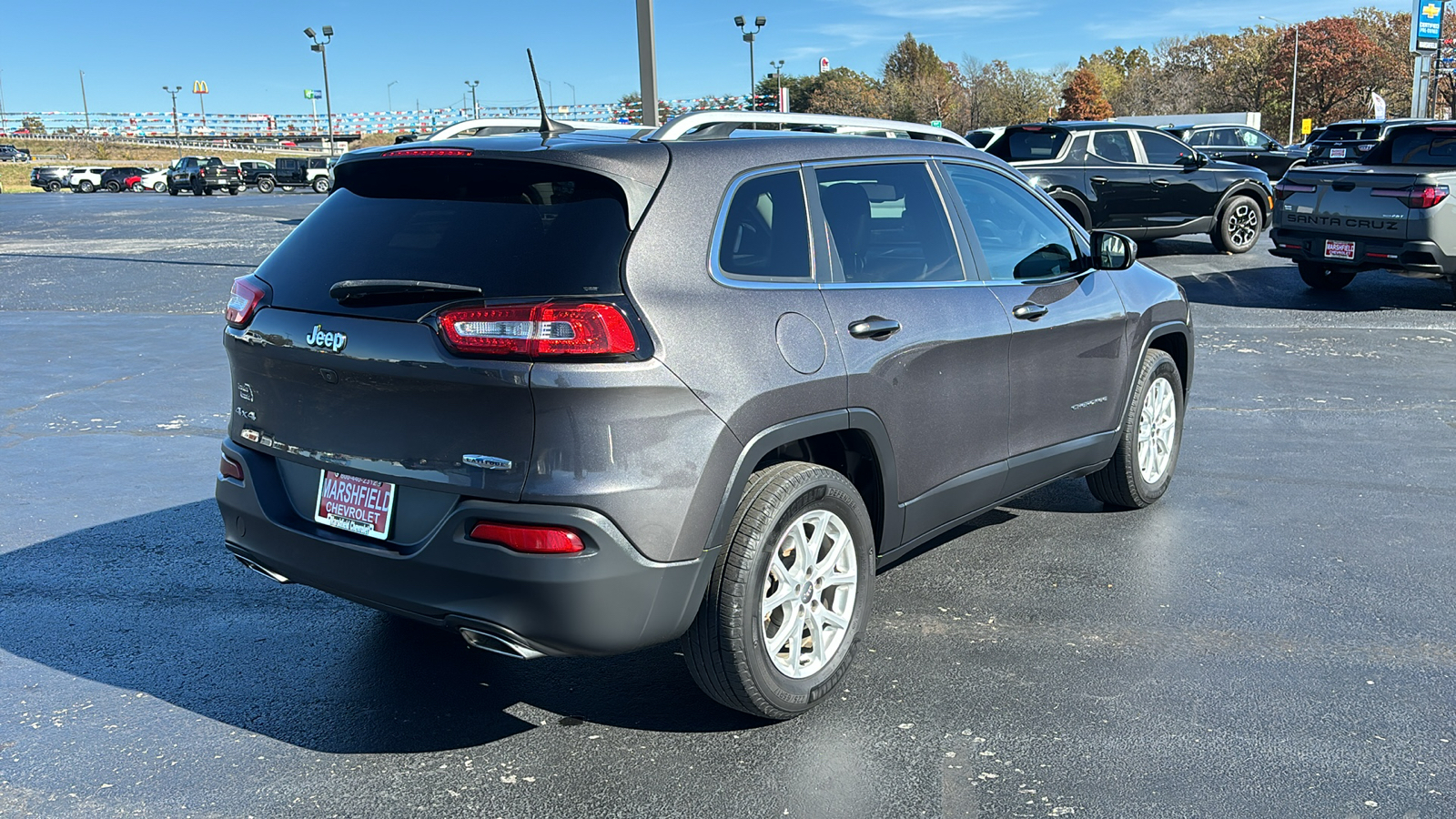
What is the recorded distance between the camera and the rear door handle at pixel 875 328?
3709mm

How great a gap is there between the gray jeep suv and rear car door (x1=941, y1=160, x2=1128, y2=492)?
0.32 meters

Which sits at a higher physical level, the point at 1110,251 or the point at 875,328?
the point at 1110,251

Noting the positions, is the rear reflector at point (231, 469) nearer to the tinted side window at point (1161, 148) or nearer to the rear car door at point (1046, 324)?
the rear car door at point (1046, 324)

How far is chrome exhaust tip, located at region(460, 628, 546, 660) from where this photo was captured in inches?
123

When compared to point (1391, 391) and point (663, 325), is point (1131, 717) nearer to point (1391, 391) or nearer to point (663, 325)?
point (663, 325)

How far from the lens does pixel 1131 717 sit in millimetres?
Answer: 3617

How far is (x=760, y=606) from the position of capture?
3.42m

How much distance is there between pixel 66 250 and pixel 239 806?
20.5 m

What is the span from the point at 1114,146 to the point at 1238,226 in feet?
7.40

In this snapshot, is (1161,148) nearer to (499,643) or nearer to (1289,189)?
(1289,189)

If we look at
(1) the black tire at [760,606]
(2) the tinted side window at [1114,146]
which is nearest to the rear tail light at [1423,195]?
(2) the tinted side window at [1114,146]

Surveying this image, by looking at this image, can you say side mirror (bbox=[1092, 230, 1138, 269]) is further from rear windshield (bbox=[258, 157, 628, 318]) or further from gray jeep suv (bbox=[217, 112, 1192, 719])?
rear windshield (bbox=[258, 157, 628, 318])

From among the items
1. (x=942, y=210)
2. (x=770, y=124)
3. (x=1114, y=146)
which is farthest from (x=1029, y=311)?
(x=1114, y=146)

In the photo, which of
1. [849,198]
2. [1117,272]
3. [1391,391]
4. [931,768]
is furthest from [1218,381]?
[931,768]
